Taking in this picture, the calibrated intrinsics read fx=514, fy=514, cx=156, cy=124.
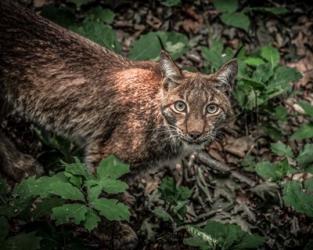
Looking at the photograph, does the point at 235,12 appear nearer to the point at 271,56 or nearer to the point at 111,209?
the point at 271,56

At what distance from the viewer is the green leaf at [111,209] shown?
3955 millimetres

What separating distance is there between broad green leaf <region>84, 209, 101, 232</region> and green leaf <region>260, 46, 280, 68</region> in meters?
3.47

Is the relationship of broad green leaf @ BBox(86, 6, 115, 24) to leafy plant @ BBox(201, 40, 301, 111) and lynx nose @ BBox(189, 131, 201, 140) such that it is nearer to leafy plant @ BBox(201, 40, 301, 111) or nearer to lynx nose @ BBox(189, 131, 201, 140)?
leafy plant @ BBox(201, 40, 301, 111)

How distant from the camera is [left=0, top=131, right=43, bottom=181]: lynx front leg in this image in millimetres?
5523

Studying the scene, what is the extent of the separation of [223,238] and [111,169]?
1.13 meters

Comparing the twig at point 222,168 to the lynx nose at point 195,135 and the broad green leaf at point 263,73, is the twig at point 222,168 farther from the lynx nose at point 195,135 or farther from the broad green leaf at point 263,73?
the lynx nose at point 195,135

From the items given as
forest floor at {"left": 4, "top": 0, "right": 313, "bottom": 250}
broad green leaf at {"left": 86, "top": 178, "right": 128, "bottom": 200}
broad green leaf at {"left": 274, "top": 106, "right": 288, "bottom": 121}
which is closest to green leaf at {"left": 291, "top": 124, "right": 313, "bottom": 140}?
forest floor at {"left": 4, "top": 0, "right": 313, "bottom": 250}

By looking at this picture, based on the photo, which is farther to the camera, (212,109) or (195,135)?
(212,109)

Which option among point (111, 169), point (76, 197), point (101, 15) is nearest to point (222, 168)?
point (111, 169)

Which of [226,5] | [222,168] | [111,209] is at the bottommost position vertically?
[222,168]

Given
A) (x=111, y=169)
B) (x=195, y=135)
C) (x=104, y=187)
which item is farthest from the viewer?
(x=195, y=135)

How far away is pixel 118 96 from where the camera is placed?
5.28 metres

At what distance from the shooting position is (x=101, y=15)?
7.05 m

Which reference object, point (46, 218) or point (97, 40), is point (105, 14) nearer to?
point (97, 40)
